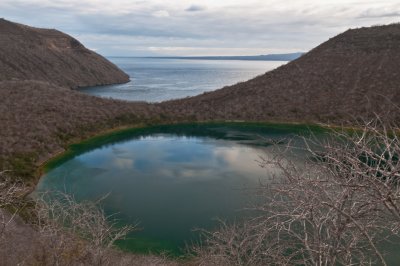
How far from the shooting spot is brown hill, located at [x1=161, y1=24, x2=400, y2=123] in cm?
5231

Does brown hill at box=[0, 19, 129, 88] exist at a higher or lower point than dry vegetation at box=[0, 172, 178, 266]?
higher

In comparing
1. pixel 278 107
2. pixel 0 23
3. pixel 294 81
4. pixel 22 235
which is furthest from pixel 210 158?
pixel 0 23

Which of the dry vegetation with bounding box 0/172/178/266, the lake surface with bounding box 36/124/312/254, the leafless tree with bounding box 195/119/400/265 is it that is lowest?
the lake surface with bounding box 36/124/312/254

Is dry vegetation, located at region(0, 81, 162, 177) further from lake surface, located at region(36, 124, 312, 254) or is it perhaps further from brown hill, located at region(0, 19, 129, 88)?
brown hill, located at region(0, 19, 129, 88)

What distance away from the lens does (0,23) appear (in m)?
116

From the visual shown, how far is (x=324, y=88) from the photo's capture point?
58.9 m

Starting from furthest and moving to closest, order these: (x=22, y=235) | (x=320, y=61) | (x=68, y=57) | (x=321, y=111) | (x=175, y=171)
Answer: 1. (x=68, y=57)
2. (x=320, y=61)
3. (x=321, y=111)
4. (x=175, y=171)
5. (x=22, y=235)

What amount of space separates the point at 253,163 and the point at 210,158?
4.34 meters

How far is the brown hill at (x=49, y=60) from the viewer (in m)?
98.5

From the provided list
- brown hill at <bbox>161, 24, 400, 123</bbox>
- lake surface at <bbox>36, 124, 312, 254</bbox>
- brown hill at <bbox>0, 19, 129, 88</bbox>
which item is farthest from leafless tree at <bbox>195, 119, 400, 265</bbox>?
brown hill at <bbox>0, 19, 129, 88</bbox>

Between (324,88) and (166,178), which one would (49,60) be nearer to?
(324,88)

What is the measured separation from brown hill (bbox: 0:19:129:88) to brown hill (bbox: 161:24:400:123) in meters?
57.1

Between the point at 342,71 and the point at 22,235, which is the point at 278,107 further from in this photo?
the point at 22,235

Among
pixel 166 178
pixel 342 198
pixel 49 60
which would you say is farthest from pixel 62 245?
pixel 49 60
